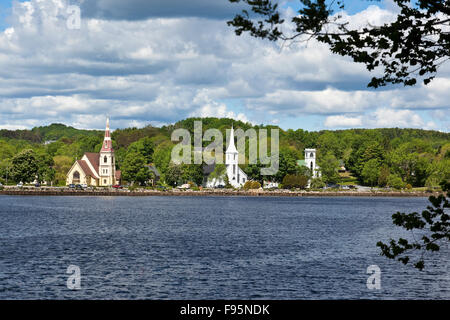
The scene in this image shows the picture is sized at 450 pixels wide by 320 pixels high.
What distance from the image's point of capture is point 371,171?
595ft

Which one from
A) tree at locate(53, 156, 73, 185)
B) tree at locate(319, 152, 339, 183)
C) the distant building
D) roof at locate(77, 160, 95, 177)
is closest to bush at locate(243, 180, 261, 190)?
tree at locate(319, 152, 339, 183)

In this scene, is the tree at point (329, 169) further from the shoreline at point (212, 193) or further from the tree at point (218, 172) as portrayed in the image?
the tree at point (218, 172)

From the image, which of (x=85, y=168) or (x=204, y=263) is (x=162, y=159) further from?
(x=204, y=263)

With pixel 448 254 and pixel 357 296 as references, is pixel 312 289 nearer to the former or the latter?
pixel 357 296

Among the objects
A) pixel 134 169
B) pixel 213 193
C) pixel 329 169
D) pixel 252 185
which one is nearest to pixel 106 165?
pixel 134 169

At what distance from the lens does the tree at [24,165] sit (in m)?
144

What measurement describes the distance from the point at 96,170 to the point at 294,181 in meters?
58.8

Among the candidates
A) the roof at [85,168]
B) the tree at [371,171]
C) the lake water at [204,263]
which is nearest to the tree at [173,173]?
the roof at [85,168]

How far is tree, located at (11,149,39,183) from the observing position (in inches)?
5679

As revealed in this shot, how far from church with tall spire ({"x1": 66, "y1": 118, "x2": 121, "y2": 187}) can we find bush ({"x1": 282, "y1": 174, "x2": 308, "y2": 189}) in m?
51.8

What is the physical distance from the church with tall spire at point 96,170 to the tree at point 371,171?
8116cm

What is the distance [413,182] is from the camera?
183625mm

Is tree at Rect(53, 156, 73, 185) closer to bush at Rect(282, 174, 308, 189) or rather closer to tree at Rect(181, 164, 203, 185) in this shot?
tree at Rect(181, 164, 203, 185)
